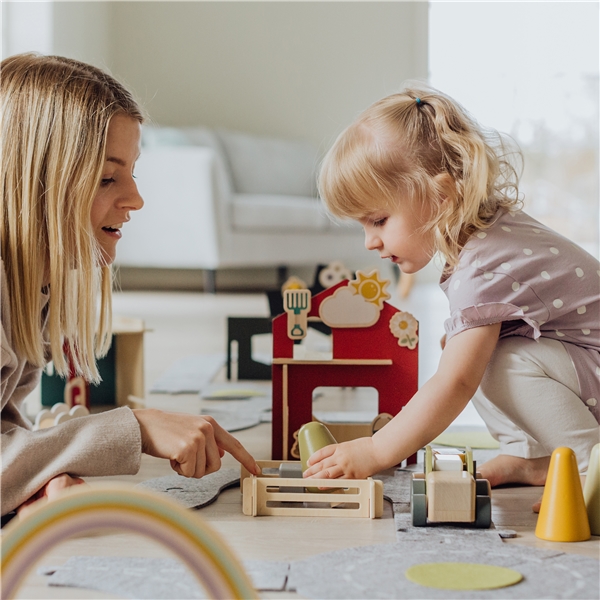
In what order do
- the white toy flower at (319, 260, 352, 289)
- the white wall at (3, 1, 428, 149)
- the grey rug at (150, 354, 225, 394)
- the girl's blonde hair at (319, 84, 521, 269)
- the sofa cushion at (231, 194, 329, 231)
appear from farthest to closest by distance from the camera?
the white wall at (3, 1, 428, 149) < the sofa cushion at (231, 194, 329, 231) < the white toy flower at (319, 260, 352, 289) < the grey rug at (150, 354, 225, 394) < the girl's blonde hair at (319, 84, 521, 269)

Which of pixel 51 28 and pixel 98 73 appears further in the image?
pixel 51 28

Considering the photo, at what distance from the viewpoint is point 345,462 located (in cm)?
87

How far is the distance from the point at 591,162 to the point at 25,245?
15.3 feet

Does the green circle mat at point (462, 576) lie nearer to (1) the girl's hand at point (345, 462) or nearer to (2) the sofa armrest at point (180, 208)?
(1) the girl's hand at point (345, 462)

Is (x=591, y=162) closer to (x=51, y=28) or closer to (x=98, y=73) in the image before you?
(x=51, y=28)

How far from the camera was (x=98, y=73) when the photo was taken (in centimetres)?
94

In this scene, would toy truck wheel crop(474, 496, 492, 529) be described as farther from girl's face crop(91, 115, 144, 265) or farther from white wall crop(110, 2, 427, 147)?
white wall crop(110, 2, 427, 147)

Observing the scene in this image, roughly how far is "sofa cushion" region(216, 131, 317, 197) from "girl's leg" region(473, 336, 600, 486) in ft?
10.5

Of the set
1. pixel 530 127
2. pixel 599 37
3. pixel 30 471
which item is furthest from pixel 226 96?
pixel 30 471

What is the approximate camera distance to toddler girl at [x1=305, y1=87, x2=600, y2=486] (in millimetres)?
887

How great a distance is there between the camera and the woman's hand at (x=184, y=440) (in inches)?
33.1

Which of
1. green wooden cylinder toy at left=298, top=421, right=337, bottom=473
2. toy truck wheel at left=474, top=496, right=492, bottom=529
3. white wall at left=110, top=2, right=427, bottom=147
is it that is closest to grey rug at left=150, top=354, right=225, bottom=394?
green wooden cylinder toy at left=298, top=421, right=337, bottom=473

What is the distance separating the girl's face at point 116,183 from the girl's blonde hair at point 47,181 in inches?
0.9

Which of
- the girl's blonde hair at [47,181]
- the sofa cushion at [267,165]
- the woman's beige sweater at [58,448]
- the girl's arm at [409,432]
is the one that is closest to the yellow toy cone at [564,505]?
the girl's arm at [409,432]
